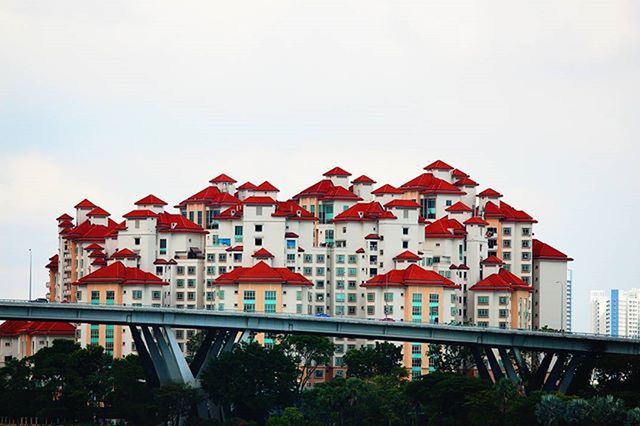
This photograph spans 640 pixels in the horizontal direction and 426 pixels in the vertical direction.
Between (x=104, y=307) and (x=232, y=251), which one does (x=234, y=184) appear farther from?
(x=104, y=307)

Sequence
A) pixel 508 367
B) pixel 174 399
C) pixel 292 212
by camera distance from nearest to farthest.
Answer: pixel 508 367
pixel 174 399
pixel 292 212

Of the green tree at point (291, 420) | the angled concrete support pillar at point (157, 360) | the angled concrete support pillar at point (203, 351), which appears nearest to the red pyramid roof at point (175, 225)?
the angled concrete support pillar at point (203, 351)

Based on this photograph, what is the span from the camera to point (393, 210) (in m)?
160

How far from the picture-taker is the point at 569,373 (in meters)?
122

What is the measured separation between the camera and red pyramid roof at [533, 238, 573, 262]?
169 meters

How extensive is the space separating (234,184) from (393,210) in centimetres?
2001

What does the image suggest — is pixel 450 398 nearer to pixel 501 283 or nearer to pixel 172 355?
pixel 172 355

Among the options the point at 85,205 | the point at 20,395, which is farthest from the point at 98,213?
the point at 20,395

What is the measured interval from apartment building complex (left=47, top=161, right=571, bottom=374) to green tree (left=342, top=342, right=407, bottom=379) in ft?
11.8

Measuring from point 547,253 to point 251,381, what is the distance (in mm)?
46892

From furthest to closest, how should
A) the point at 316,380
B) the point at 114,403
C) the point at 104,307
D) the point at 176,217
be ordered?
the point at 176,217, the point at 316,380, the point at 114,403, the point at 104,307

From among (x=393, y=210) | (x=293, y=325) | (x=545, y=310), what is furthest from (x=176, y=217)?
(x=293, y=325)

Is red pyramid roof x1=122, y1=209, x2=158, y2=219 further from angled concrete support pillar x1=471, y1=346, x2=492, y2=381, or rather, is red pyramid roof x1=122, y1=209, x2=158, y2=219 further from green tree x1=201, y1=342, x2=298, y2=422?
angled concrete support pillar x1=471, y1=346, x2=492, y2=381

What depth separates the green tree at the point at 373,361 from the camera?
147m
